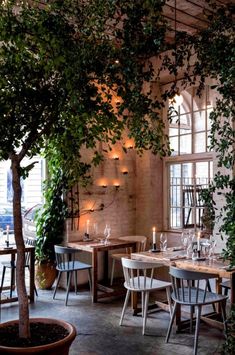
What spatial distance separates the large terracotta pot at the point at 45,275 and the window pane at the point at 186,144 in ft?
9.69

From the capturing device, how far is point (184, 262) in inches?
176

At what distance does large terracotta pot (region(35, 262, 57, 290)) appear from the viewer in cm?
630

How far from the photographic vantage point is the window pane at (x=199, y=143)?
21.1ft

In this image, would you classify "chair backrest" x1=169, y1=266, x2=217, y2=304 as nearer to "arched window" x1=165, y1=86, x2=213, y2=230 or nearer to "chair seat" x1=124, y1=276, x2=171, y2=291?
"chair seat" x1=124, y1=276, x2=171, y2=291

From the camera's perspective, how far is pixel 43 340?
276 centimetres

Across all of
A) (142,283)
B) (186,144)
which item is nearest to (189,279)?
(142,283)

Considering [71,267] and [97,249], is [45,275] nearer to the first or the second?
[71,267]

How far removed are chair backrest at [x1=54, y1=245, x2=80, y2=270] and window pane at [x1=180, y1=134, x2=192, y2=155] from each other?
101 inches

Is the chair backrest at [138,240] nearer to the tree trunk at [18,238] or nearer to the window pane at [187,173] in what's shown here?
the window pane at [187,173]

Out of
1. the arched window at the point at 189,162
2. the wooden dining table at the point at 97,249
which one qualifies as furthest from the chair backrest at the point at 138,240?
the arched window at the point at 189,162

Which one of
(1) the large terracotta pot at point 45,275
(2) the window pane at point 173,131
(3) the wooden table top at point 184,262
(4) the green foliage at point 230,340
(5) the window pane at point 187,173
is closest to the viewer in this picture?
(4) the green foliage at point 230,340

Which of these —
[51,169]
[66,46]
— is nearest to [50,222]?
[51,169]

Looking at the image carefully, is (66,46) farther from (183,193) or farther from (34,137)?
(183,193)

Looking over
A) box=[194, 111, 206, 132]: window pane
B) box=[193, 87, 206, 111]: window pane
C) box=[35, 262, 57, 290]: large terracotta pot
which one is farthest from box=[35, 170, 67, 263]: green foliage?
box=[193, 87, 206, 111]: window pane
